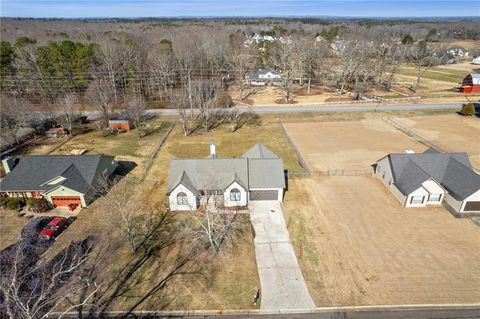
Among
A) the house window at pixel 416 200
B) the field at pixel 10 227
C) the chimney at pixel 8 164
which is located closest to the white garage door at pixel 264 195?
the house window at pixel 416 200

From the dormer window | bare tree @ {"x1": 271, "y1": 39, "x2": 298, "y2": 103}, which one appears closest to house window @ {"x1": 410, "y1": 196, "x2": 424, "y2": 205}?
the dormer window

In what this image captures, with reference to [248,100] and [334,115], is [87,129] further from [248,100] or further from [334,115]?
[334,115]

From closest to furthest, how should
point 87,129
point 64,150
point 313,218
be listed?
1. point 313,218
2. point 64,150
3. point 87,129

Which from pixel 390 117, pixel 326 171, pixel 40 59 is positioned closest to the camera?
pixel 326 171

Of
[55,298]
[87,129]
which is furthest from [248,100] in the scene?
[55,298]

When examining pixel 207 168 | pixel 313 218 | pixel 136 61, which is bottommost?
pixel 313 218

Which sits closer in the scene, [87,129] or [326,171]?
[326,171]

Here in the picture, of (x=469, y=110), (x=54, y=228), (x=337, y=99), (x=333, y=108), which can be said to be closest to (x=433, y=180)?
(x=54, y=228)
